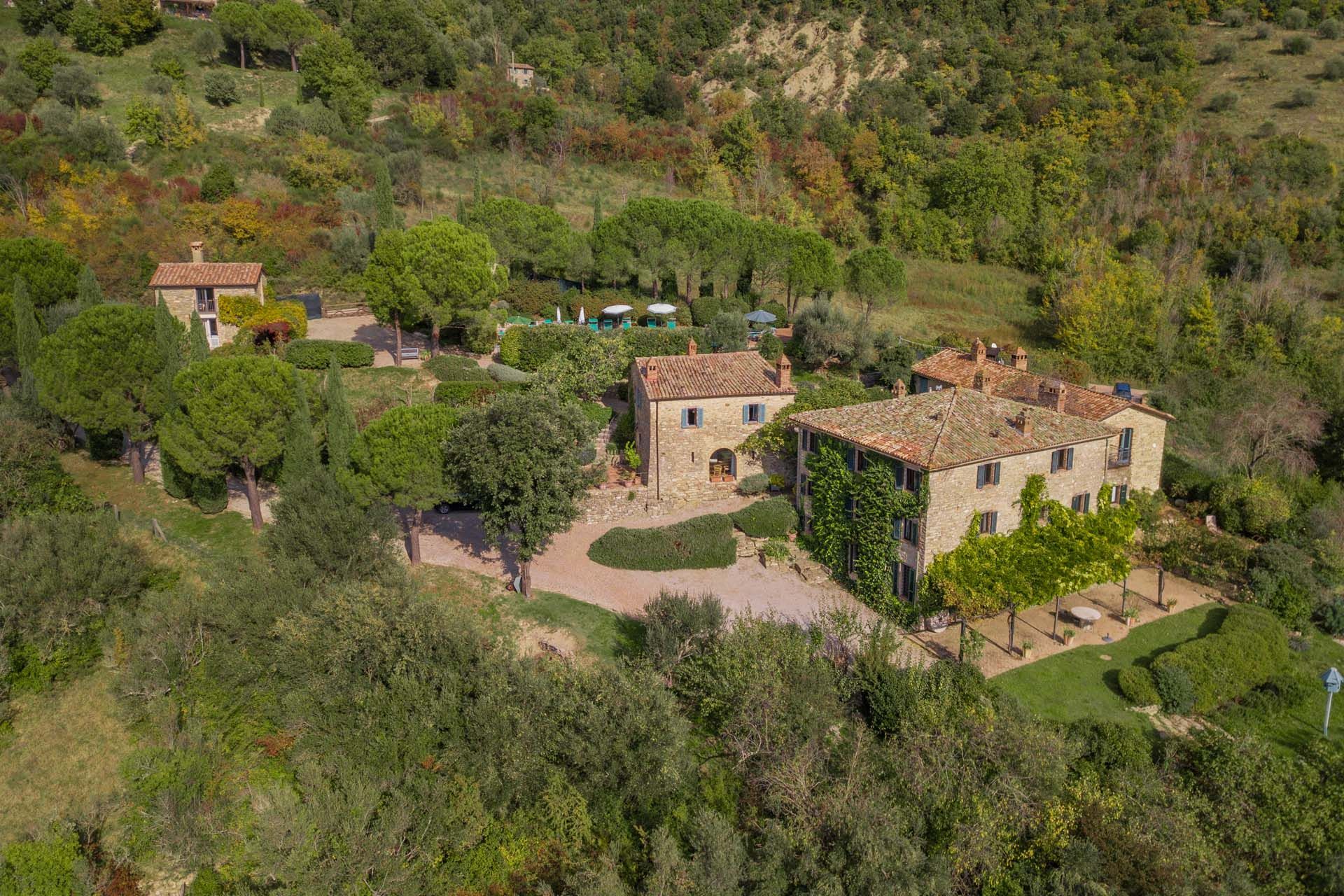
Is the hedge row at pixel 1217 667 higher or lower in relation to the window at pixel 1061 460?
lower

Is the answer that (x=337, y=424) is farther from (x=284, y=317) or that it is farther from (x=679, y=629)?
(x=284, y=317)

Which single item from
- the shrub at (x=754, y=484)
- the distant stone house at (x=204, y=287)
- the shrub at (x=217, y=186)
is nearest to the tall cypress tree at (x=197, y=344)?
the distant stone house at (x=204, y=287)

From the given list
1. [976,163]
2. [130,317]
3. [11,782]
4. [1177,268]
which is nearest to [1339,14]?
[976,163]

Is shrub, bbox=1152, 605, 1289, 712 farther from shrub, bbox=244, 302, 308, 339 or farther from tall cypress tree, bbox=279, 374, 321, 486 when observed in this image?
shrub, bbox=244, 302, 308, 339

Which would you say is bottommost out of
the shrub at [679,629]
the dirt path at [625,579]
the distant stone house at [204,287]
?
the dirt path at [625,579]

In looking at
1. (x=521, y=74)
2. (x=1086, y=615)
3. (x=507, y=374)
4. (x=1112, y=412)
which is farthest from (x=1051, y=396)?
(x=521, y=74)

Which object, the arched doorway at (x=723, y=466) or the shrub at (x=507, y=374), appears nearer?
the arched doorway at (x=723, y=466)

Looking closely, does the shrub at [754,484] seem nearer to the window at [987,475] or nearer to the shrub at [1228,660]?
the window at [987,475]

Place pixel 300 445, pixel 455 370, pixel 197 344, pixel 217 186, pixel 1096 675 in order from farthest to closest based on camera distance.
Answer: pixel 217 186 → pixel 455 370 → pixel 197 344 → pixel 300 445 → pixel 1096 675
